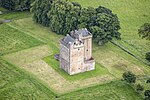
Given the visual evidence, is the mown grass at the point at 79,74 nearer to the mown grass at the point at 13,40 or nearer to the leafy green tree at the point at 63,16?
the mown grass at the point at 13,40

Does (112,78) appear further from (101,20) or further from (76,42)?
(101,20)

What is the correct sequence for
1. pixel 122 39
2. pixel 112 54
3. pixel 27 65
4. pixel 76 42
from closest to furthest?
pixel 76 42, pixel 27 65, pixel 112 54, pixel 122 39

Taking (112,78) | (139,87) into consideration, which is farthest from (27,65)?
(139,87)

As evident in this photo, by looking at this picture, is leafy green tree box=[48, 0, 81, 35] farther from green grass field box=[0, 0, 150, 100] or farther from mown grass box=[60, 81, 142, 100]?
mown grass box=[60, 81, 142, 100]

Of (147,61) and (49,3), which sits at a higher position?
(49,3)

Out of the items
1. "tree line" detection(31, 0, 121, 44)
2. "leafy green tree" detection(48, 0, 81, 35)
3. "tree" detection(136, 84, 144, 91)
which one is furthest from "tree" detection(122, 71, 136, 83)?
"leafy green tree" detection(48, 0, 81, 35)

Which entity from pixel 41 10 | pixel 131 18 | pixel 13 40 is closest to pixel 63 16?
pixel 41 10

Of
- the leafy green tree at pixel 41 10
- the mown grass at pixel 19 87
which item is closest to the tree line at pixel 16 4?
the leafy green tree at pixel 41 10

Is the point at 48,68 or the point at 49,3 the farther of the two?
the point at 49,3

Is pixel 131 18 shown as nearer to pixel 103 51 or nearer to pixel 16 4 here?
pixel 103 51
